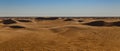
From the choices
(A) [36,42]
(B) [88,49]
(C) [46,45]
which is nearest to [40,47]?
(C) [46,45]

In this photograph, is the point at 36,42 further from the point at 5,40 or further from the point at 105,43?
the point at 105,43

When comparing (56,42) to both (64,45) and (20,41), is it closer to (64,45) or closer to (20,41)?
(64,45)

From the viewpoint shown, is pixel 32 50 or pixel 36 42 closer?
pixel 32 50

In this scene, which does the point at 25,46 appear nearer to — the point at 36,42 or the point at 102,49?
the point at 36,42

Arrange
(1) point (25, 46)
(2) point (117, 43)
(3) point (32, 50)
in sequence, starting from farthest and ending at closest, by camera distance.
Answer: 1. (2) point (117, 43)
2. (1) point (25, 46)
3. (3) point (32, 50)

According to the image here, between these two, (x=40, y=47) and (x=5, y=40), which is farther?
(x=5, y=40)

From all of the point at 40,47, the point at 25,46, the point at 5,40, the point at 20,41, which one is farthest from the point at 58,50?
the point at 5,40

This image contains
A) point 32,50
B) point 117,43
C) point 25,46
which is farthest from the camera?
point 117,43

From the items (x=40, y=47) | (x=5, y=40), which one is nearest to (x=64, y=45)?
(x=40, y=47)
